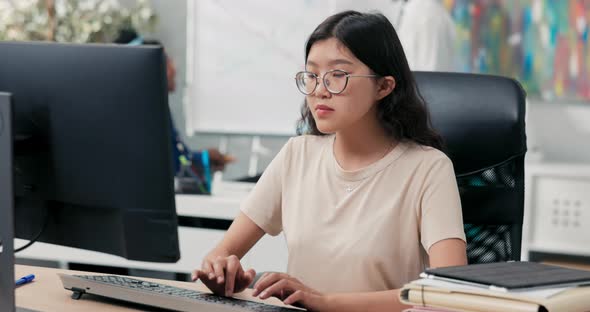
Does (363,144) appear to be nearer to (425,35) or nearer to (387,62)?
(387,62)

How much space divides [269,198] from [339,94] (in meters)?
Result: 0.31

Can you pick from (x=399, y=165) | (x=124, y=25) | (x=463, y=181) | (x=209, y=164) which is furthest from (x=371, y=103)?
(x=124, y=25)

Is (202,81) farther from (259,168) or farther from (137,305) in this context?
(137,305)

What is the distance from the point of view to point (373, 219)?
1.64 metres

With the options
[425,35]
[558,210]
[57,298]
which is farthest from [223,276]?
[558,210]

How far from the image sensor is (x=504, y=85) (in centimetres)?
183

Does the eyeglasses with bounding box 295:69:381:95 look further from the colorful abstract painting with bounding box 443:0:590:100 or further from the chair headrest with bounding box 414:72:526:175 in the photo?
the colorful abstract painting with bounding box 443:0:590:100

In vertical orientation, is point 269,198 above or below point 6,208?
below

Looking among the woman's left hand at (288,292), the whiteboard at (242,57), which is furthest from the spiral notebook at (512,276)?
the whiteboard at (242,57)

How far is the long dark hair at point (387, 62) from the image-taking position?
163cm

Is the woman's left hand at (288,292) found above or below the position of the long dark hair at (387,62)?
below

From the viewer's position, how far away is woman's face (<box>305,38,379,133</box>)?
1580 millimetres

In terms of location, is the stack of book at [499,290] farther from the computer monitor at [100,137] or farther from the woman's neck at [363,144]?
the woman's neck at [363,144]

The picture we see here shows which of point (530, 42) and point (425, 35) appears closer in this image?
point (425, 35)
